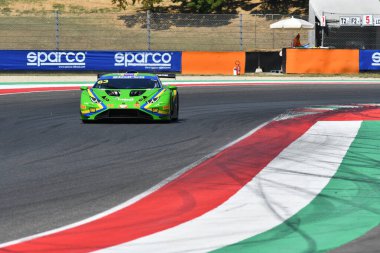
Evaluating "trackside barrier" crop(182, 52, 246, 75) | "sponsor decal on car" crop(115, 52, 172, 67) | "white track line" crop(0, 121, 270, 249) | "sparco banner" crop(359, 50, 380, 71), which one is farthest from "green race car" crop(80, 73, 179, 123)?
"sparco banner" crop(359, 50, 380, 71)

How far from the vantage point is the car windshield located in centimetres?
1755

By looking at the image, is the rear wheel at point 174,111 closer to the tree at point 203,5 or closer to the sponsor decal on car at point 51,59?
the sponsor decal on car at point 51,59

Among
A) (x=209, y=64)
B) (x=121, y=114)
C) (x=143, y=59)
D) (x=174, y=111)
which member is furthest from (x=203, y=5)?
(x=121, y=114)

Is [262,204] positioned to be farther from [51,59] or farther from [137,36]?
[137,36]

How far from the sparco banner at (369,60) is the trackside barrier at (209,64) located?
189 inches

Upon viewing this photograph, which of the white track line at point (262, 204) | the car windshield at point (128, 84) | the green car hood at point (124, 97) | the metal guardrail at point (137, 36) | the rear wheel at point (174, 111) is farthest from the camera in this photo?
the metal guardrail at point (137, 36)

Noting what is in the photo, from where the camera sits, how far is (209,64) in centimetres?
3528

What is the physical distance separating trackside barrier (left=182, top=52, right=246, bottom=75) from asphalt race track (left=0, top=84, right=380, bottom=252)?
10275 millimetres

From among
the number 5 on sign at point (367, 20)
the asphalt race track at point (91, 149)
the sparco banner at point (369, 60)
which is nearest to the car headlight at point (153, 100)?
the asphalt race track at point (91, 149)

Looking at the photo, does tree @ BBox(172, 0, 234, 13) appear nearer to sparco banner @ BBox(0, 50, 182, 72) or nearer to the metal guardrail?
the metal guardrail

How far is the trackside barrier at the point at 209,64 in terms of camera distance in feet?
116

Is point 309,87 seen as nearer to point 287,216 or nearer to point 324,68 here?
point 324,68

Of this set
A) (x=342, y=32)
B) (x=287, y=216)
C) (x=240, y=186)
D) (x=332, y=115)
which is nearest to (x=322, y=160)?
(x=240, y=186)

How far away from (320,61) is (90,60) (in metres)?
9.01
